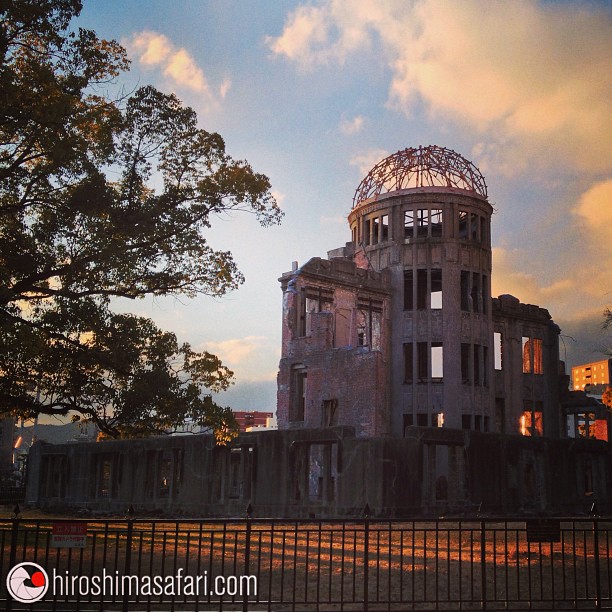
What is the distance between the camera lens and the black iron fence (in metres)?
8.75

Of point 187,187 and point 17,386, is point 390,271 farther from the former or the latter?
point 17,386

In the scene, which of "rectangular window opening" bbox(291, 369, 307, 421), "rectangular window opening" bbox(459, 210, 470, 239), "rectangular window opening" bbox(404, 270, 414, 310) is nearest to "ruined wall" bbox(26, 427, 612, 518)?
"rectangular window opening" bbox(291, 369, 307, 421)

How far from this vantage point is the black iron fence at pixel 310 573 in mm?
8750

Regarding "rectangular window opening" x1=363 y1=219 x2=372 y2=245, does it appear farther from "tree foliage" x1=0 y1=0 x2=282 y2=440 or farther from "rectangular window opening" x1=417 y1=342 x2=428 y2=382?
"tree foliage" x1=0 y1=0 x2=282 y2=440

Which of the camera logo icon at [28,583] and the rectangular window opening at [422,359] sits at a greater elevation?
the rectangular window opening at [422,359]

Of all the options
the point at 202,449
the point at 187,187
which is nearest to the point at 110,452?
the point at 202,449

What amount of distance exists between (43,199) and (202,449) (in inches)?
642

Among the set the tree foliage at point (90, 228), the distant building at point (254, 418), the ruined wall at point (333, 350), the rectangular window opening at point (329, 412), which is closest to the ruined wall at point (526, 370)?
the ruined wall at point (333, 350)

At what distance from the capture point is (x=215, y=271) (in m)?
16.6

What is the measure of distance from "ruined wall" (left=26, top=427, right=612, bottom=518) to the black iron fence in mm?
4927

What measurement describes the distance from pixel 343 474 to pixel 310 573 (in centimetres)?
1133

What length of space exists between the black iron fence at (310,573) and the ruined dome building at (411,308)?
55.2 ft

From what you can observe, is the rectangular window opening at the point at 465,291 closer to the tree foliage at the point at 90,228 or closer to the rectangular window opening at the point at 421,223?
the rectangular window opening at the point at 421,223

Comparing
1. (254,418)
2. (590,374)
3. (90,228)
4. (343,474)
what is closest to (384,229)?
(343,474)
